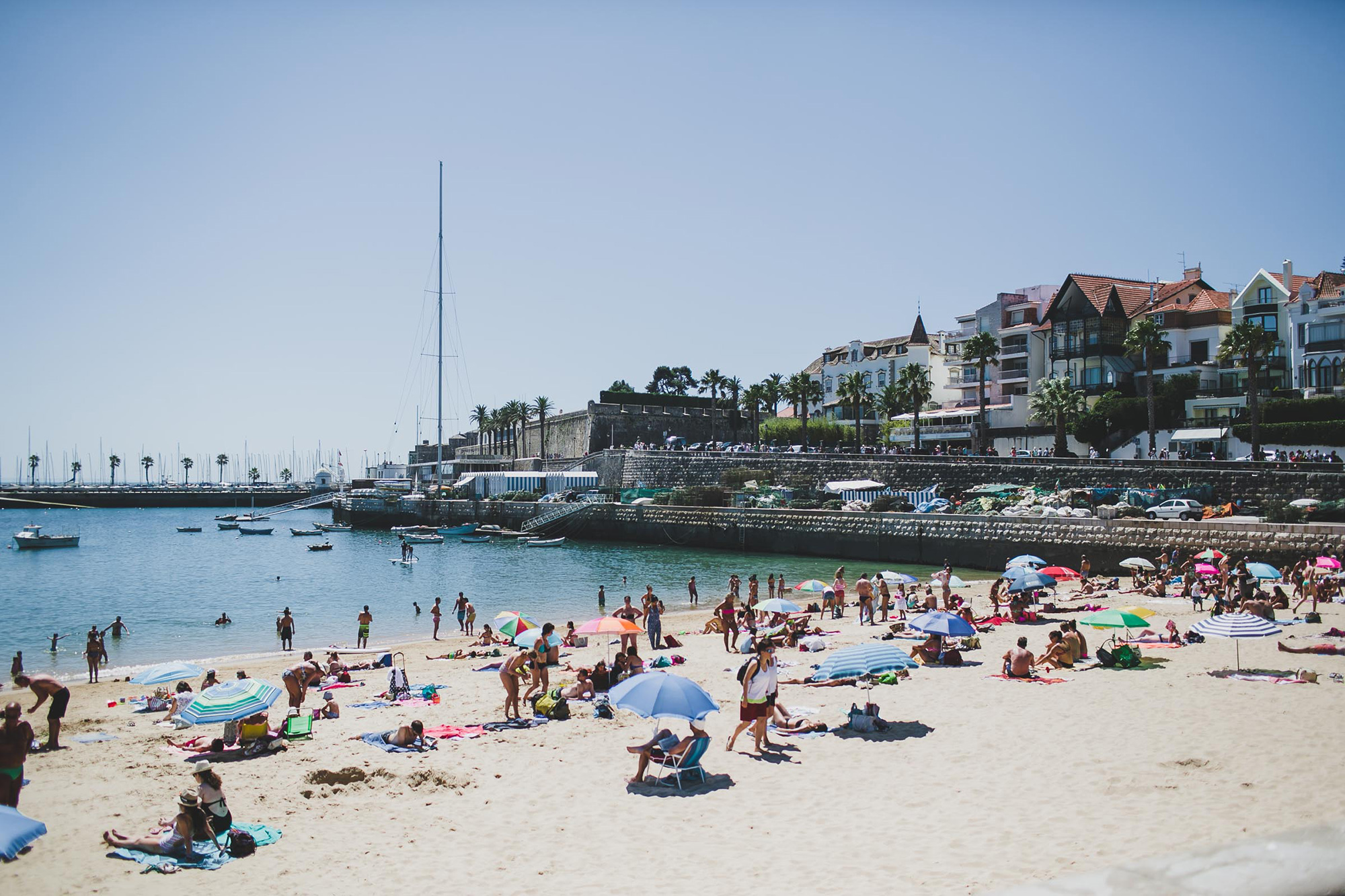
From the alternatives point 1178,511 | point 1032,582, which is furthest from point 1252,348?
point 1032,582

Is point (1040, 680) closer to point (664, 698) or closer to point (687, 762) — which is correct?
point (687, 762)

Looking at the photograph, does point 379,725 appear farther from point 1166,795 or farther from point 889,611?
point 889,611

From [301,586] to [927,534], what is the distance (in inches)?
1169

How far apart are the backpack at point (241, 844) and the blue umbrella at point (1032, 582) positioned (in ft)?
62.0

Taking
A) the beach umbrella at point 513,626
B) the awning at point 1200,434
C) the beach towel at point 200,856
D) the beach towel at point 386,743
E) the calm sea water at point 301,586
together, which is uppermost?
the awning at point 1200,434

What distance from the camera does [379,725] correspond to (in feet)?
47.6

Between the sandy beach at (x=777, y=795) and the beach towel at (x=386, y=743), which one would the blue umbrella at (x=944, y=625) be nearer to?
the sandy beach at (x=777, y=795)

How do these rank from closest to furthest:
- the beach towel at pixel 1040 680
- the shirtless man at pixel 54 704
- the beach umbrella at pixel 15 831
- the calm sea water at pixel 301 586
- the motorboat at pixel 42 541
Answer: the beach umbrella at pixel 15 831 < the shirtless man at pixel 54 704 < the beach towel at pixel 1040 680 < the calm sea water at pixel 301 586 < the motorboat at pixel 42 541

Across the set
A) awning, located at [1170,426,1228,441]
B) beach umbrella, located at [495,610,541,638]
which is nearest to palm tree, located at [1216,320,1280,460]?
awning, located at [1170,426,1228,441]

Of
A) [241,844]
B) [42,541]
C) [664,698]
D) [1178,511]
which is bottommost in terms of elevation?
[42,541]

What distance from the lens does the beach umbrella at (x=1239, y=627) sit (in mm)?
14656

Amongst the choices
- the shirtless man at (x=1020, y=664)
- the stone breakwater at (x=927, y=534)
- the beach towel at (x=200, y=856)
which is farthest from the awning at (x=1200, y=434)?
the beach towel at (x=200, y=856)

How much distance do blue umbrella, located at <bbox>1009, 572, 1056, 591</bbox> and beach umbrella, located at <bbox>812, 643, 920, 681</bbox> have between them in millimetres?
10542

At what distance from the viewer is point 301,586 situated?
41.9 metres
